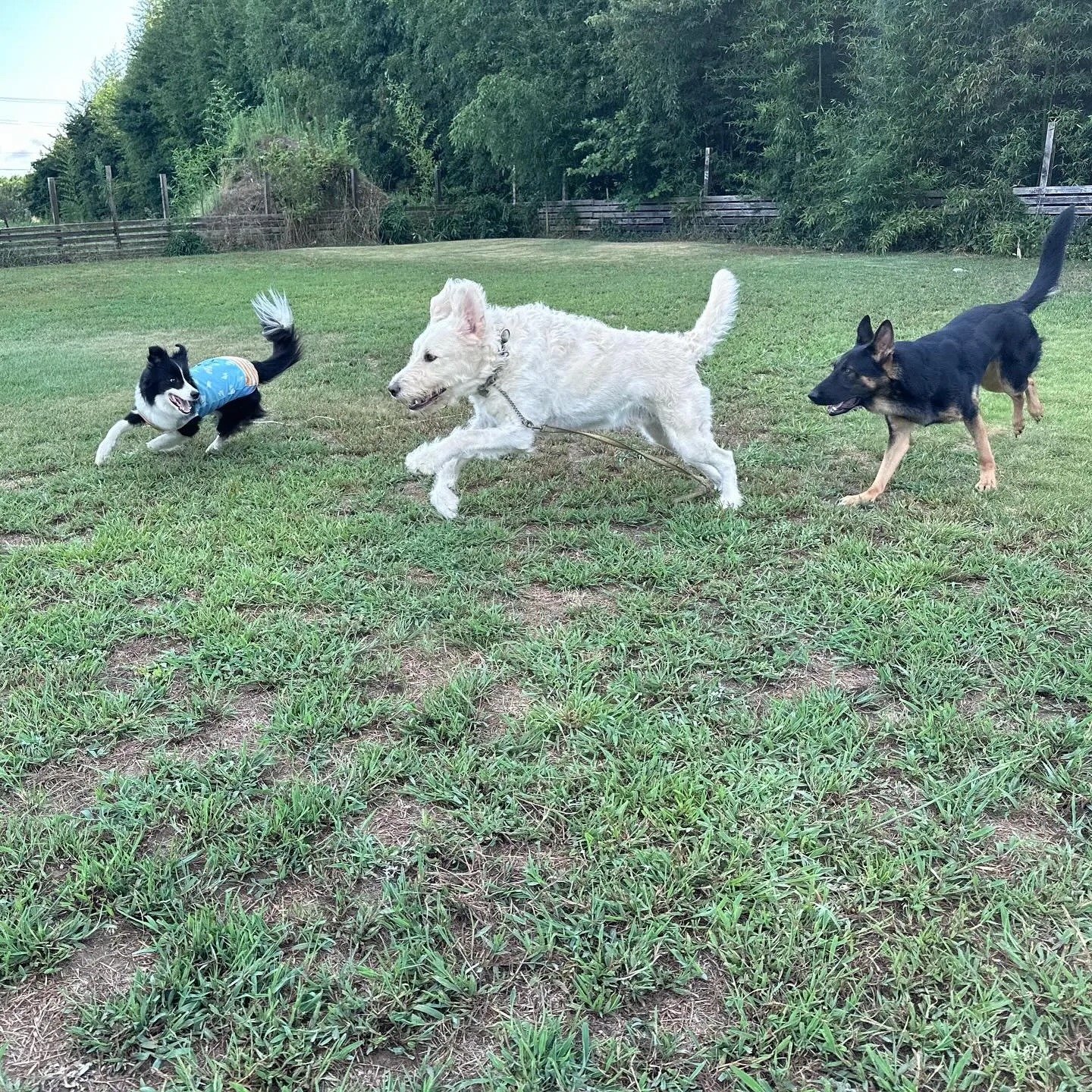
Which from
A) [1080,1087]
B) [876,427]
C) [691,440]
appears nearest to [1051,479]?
[876,427]

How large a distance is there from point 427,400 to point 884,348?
2.36 metres

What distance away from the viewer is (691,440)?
451 cm

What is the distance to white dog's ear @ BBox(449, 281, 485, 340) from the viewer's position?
13.6 feet

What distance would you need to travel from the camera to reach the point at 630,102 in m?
28.4

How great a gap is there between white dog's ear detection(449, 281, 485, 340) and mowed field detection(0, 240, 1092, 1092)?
38.3 inches

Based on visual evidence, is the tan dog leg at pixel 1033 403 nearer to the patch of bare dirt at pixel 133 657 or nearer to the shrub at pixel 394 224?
the patch of bare dirt at pixel 133 657

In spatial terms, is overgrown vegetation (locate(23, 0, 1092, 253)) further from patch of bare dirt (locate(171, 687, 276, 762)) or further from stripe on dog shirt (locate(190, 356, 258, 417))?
patch of bare dirt (locate(171, 687, 276, 762))

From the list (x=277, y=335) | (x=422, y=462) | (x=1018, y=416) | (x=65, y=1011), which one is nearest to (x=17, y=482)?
(x=277, y=335)

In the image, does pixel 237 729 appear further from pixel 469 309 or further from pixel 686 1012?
pixel 469 309

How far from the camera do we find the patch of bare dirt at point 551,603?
11.1 feet

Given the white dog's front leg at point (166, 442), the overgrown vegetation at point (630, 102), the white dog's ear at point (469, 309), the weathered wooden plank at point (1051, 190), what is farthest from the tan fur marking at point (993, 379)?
the weathered wooden plank at point (1051, 190)

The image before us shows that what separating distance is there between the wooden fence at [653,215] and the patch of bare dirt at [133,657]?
2632 centimetres

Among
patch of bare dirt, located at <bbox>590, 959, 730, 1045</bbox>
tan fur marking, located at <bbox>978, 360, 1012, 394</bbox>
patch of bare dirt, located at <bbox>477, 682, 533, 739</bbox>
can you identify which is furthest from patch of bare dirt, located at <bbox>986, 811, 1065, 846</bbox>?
tan fur marking, located at <bbox>978, 360, 1012, 394</bbox>

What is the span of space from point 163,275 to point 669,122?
691 inches
